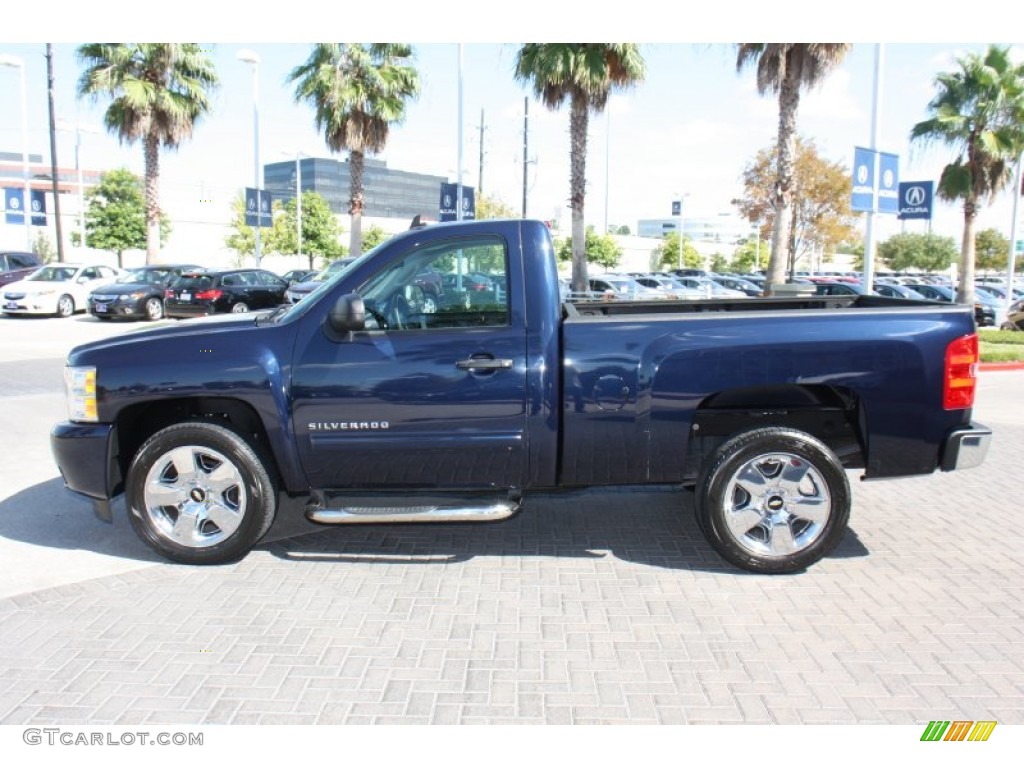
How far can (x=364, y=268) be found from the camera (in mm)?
4516

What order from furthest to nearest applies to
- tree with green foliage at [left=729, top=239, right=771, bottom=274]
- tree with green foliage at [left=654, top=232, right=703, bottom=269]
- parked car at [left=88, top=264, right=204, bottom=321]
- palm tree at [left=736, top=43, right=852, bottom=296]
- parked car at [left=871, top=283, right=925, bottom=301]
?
tree with green foliage at [left=654, top=232, right=703, bottom=269] < tree with green foliage at [left=729, top=239, right=771, bottom=274] < parked car at [left=871, top=283, right=925, bottom=301] < parked car at [left=88, top=264, right=204, bottom=321] < palm tree at [left=736, top=43, right=852, bottom=296]

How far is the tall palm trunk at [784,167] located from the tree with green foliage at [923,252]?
69853mm

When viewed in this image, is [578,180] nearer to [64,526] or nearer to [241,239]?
[64,526]

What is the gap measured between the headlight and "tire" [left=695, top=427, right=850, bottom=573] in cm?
347

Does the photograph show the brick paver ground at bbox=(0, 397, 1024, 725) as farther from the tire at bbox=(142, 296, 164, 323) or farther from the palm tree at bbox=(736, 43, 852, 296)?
the tire at bbox=(142, 296, 164, 323)

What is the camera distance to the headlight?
4523 mm

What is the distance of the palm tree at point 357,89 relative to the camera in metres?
26.5

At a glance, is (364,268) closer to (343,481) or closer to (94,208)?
(343,481)

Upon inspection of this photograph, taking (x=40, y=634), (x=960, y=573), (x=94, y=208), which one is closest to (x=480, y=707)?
(x=40, y=634)

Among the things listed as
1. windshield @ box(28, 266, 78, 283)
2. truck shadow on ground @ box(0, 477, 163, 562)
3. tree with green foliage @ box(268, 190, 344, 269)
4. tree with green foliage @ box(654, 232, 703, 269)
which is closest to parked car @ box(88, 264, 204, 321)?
windshield @ box(28, 266, 78, 283)

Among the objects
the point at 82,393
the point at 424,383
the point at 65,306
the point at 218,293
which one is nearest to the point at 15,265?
the point at 65,306

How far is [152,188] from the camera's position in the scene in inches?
1142

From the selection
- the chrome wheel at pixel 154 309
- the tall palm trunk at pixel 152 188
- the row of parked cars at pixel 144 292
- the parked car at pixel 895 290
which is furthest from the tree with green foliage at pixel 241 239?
the parked car at pixel 895 290

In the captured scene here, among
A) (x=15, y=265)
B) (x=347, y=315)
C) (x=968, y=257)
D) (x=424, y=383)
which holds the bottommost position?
(x=424, y=383)
